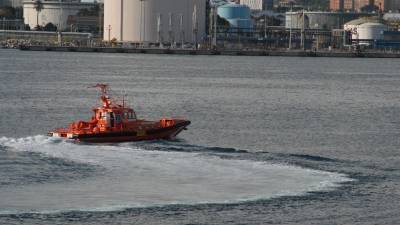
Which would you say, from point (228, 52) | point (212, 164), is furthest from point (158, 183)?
point (228, 52)

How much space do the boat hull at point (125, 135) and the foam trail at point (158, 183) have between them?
184 cm

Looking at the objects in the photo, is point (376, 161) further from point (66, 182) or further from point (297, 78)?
point (297, 78)

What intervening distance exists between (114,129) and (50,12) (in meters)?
150

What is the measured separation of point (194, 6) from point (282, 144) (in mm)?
108554

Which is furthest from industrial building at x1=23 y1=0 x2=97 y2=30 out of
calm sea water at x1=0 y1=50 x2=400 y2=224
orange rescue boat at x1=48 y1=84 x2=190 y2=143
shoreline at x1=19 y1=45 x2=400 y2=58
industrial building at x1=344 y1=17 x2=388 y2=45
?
orange rescue boat at x1=48 y1=84 x2=190 y2=143

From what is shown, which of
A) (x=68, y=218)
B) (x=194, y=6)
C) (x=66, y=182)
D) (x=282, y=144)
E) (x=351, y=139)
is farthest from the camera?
(x=194, y=6)

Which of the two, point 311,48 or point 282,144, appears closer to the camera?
point 282,144

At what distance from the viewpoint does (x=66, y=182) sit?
93.0 feet

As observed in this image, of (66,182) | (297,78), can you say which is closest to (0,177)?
(66,182)

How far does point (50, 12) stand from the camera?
185 m

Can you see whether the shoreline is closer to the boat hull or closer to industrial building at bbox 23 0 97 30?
industrial building at bbox 23 0 97 30

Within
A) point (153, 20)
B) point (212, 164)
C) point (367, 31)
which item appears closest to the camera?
point (212, 164)

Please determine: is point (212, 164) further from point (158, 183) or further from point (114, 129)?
point (114, 129)

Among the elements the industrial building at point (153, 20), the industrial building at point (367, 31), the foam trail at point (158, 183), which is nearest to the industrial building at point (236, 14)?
the industrial building at point (367, 31)
